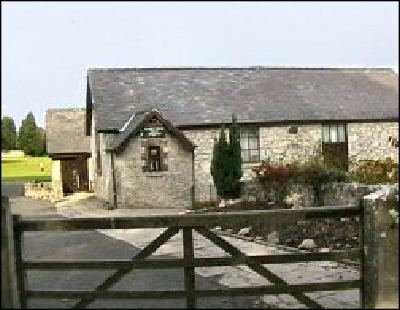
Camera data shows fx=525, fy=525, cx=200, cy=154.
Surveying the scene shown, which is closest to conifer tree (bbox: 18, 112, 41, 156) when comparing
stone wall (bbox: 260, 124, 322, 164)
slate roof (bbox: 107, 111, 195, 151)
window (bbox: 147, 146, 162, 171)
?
slate roof (bbox: 107, 111, 195, 151)

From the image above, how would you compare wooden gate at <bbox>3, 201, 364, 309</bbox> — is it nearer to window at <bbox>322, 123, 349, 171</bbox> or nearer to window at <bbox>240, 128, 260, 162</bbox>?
window at <bbox>240, 128, 260, 162</bbox>

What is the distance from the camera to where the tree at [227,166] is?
21.2 meters

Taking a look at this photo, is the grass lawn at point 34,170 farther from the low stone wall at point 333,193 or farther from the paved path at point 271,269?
the paved path at point 271,269

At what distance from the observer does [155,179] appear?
76.3ft

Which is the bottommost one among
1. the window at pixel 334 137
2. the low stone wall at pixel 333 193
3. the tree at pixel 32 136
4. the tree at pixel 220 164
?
the low stone wall at pixel 333 193

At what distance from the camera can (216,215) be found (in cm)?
573

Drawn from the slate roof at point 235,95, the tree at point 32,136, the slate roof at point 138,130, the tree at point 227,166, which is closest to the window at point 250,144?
the slate roof at point 235,95

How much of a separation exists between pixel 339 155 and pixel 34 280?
18.2 m

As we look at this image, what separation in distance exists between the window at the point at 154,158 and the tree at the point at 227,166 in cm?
271

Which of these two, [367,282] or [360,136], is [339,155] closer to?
[360,136]

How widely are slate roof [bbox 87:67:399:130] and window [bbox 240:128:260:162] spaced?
0.58m

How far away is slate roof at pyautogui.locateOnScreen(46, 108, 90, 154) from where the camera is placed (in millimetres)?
32625

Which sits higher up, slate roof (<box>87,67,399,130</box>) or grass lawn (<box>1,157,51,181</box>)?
slate roof (<box>87,67,399,130</box>)

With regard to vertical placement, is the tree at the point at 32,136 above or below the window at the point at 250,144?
above
